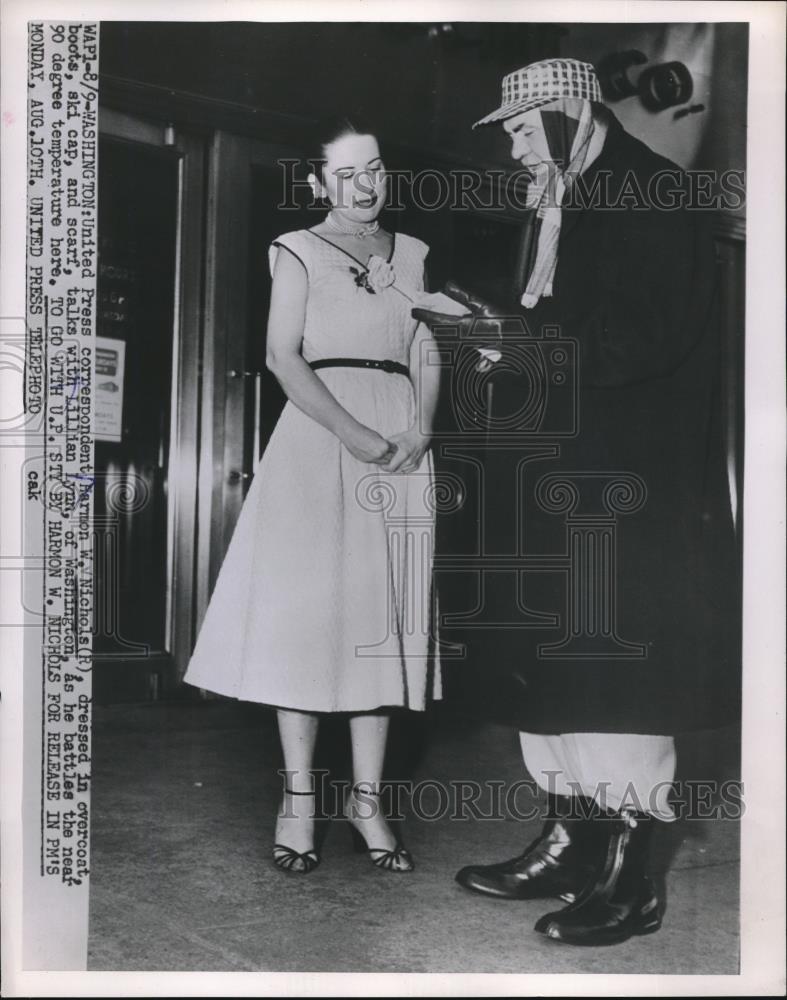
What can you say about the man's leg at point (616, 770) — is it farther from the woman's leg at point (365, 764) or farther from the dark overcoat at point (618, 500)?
the woman's leg at point (365, 764)

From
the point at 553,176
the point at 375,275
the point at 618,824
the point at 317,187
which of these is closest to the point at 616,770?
the point at 618,824

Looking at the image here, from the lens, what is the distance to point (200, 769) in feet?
7.84

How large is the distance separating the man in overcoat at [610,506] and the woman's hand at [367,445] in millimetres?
222

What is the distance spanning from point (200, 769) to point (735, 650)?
117 centimetres

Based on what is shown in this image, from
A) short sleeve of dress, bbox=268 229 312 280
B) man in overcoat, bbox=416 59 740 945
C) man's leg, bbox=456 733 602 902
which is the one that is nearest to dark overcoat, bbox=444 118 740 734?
man in overcoat, bbox=416 59 740 945

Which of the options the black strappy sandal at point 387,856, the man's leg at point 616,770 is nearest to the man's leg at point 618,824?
the man's leg at point 616,770

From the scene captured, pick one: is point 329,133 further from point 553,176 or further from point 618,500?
point 618,500

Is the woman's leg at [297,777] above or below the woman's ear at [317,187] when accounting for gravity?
below

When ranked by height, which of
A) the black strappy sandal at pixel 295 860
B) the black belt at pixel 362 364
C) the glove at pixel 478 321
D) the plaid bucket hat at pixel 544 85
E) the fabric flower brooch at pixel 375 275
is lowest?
the black strappy sandal at pixel 295 860

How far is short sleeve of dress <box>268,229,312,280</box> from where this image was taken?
236 cm

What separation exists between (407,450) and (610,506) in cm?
44

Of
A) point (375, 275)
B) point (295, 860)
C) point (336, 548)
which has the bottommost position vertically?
point (295, 860)

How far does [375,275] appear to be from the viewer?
2.36 meters
